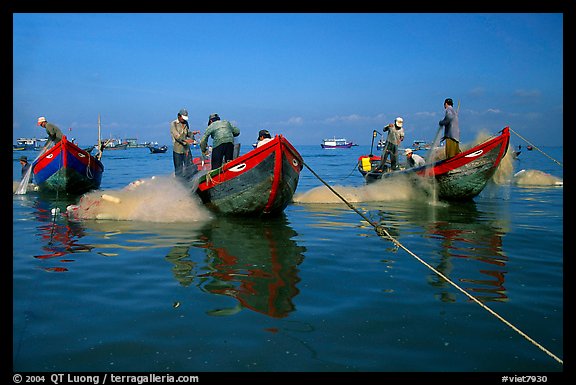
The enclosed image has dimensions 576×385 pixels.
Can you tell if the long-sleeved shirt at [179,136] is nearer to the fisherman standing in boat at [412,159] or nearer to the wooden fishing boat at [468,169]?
the wooden fishing boat at [468,169]

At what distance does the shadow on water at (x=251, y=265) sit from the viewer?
5.53 metres

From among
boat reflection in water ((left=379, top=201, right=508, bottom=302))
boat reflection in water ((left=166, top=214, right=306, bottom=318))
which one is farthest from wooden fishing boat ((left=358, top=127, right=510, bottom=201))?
boat reflection in water ((left=166, top=214, right=306, bottom=318))

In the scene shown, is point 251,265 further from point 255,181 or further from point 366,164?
point 366,164

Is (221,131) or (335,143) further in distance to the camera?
(335,143)

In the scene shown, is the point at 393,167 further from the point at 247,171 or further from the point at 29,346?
the point at 29,346

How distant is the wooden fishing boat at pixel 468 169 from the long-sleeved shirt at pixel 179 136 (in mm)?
7510

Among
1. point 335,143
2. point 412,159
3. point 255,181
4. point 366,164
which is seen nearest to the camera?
point 255,181

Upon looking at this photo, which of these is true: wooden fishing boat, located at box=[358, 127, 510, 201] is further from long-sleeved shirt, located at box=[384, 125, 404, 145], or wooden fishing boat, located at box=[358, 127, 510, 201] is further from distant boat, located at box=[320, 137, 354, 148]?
distant boat, located at box=[320, 137, 354, 148]

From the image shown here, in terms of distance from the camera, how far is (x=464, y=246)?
8.45 m

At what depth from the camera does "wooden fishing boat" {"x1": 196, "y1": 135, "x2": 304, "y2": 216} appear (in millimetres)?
10375

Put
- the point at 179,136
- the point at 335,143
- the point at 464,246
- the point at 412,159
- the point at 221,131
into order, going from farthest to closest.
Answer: the point at 335,143 < the point at 412,159 < the point at 179,136 < the point at 221,131 < the point at 464,246

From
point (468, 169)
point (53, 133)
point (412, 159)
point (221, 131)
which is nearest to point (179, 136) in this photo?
point (221, 131)

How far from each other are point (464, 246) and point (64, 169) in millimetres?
13920

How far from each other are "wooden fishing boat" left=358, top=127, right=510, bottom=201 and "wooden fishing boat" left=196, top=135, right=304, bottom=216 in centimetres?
550
